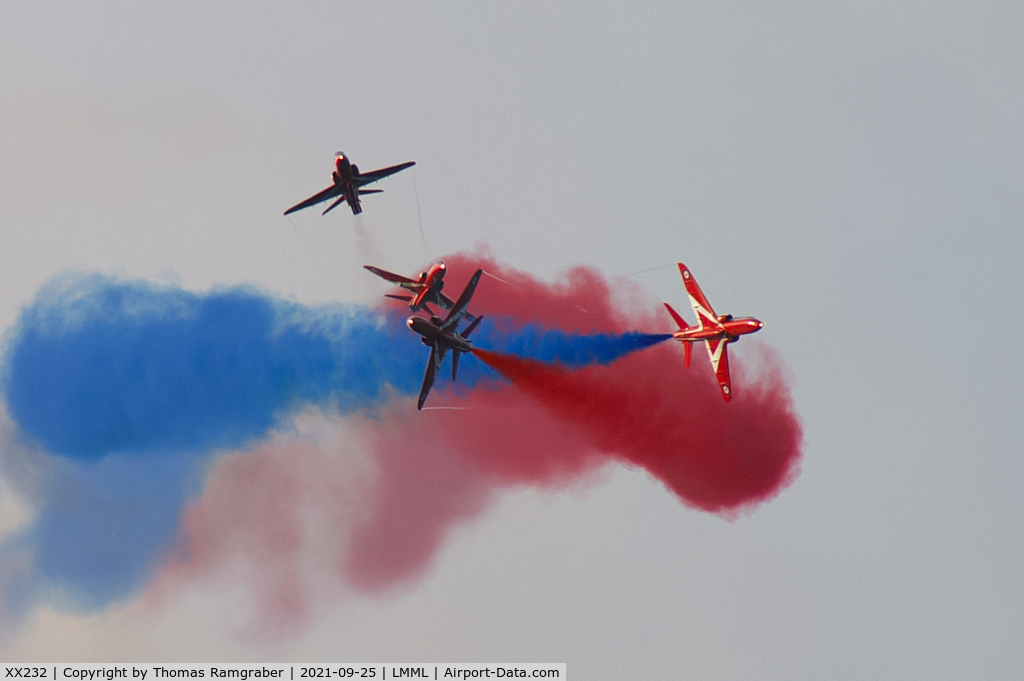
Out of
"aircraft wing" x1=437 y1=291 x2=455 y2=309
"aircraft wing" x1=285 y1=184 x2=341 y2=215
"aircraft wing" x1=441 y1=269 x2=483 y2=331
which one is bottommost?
"aircraft wing" x1=441 y1=269 x2=483 y2=331

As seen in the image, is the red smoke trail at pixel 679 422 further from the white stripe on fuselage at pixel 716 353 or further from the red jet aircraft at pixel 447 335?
the red jet aircraft at pixel 447 335

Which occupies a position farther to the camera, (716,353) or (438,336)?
(716,353)

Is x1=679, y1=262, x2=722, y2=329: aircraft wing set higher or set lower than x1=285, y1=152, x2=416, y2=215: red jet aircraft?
lower

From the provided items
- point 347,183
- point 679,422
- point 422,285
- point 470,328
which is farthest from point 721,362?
point 347,183

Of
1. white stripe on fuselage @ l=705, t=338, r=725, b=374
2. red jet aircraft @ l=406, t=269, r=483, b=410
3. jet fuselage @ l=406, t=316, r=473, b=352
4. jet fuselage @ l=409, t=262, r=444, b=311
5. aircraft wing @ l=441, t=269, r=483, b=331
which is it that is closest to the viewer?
jet fuselage @ l=406, t=316, r=473, b=352

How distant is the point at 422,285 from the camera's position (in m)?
68.8

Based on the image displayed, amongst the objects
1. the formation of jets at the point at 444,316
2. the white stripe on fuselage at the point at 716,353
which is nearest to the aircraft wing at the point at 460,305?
the formation of jets at the point at 444,316

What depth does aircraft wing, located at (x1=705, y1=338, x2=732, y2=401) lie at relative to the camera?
6806 cm

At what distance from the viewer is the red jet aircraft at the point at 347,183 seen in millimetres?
69562

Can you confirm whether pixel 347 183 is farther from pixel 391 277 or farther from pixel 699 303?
pixel 699 303

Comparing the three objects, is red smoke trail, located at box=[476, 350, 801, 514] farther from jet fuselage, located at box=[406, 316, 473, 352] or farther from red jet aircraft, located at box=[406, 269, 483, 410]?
jet fuselage, located at box=[406, 316, 473, 352]

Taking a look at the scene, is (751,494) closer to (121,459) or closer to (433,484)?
(433,484)

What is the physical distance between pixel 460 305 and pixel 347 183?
9.77m

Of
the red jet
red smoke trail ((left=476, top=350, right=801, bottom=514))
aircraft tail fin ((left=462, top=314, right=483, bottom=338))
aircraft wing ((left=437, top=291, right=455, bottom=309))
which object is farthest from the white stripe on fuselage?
aircraft wing ((left=437, top=291, right=455, bottom=309))
